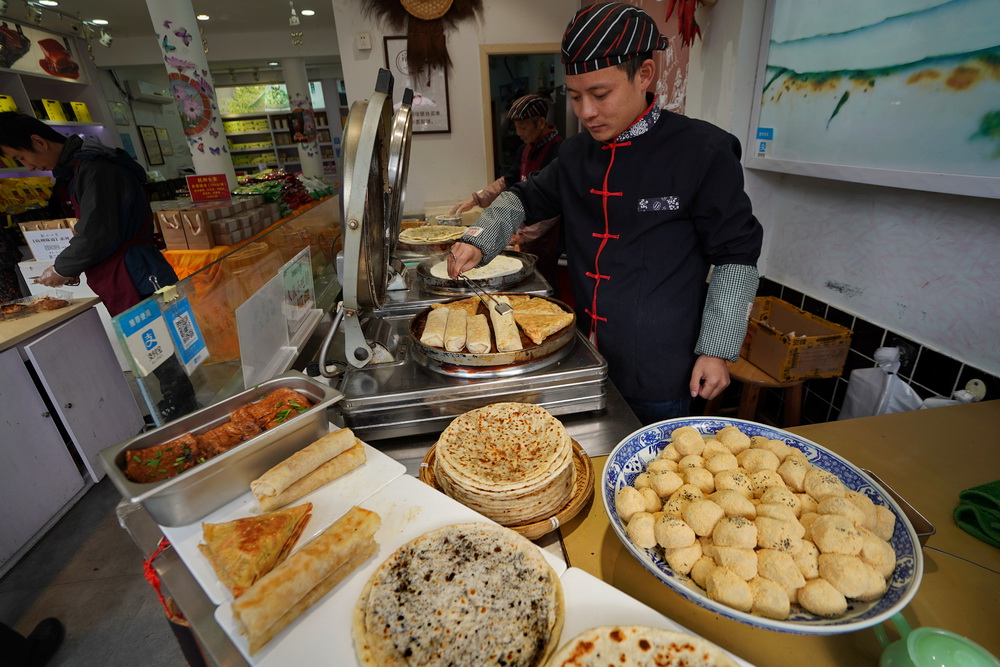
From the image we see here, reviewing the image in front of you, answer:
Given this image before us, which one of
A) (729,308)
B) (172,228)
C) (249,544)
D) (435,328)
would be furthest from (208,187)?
(729,308)

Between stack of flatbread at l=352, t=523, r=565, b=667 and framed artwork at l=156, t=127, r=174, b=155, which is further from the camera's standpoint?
framed artwork at l=156, t=127, r=174, b=155

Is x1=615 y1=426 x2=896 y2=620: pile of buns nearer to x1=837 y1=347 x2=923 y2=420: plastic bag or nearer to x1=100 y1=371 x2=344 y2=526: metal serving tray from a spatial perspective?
x1=100 y1=371 x2=344 y2=526: metal serving tray

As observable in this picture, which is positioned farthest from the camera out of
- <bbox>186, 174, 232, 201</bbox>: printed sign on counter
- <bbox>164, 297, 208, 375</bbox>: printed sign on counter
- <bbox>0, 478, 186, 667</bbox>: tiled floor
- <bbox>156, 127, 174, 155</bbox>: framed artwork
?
<bbox>156, 127, 174, 155</bbox>: framed artwork

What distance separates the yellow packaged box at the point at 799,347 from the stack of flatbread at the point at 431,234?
197 centimetres

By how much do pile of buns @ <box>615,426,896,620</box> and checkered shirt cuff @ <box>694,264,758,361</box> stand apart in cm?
66

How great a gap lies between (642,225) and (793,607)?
1314 millimetres

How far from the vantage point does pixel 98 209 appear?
120 inches

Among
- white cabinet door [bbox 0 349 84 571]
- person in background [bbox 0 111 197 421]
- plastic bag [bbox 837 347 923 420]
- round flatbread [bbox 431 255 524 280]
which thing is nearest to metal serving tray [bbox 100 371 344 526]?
round flatbread [bbox 431 255 524 280]

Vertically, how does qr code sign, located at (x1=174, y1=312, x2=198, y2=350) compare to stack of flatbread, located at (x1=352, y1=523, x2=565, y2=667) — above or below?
above

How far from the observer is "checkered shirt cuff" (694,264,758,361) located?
1649mm

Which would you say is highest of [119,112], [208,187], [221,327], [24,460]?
[119,112]

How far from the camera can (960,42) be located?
1710 millimetres

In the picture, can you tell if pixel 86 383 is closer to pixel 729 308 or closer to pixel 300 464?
pixel 300 464

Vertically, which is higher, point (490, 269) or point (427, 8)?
point (427, 8)
